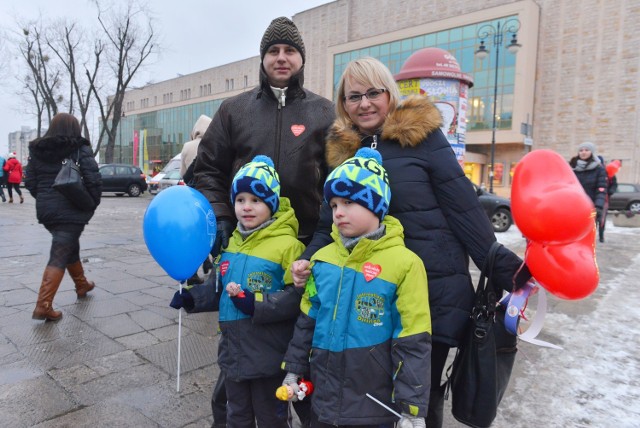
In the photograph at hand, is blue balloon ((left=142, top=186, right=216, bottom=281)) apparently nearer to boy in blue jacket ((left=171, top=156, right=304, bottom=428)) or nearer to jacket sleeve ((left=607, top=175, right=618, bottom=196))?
boy in blue jacket ((left=171, top=156, right=304, bottom=428))

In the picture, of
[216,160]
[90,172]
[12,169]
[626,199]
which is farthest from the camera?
[626,199]

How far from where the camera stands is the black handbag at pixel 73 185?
4.19 metres

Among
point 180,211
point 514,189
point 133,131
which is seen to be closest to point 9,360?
point 180,211

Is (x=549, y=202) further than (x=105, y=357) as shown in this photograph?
No

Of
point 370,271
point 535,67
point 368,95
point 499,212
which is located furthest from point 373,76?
point 535,67

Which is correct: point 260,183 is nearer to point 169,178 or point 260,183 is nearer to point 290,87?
point 290,87

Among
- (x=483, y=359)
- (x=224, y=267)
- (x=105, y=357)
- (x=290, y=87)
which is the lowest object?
(x=105, y=357)

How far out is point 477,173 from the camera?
3512cm

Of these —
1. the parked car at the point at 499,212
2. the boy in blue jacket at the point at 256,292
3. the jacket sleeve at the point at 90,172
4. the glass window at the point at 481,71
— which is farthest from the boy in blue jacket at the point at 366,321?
the glass window at the point at 481,71

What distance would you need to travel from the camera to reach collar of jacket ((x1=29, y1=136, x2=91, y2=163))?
4.34 meters

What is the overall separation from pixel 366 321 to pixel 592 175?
27.8 ft

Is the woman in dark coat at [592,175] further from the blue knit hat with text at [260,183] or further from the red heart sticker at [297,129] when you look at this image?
the blue knit hat with text at [260,183]

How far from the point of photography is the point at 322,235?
2064 millimetres

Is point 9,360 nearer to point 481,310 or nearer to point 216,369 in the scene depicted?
point 216,369
